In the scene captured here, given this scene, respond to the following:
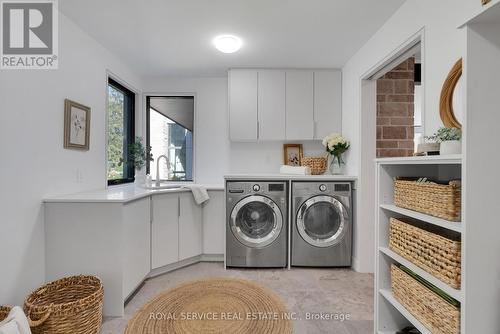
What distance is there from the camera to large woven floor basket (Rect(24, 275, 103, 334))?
57.2 inches

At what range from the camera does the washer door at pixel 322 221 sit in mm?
2740

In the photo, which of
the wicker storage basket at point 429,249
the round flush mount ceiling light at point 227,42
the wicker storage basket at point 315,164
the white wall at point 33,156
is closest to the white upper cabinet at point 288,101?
the wicker storage basket at point 315,164

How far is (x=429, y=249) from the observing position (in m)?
1.17

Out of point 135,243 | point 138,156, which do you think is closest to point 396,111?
point 135,243

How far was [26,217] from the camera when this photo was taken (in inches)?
67.4

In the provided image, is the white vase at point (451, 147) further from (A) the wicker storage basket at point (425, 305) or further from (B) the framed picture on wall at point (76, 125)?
(B) the framed picture on wall at point (76, 125)

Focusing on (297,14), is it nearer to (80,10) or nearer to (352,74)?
(352,74)

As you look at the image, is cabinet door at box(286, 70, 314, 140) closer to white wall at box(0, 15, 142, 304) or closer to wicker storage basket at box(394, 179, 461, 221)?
wicker storage basket at box(394, 179, 461, 221)

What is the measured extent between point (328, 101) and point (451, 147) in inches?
87.5

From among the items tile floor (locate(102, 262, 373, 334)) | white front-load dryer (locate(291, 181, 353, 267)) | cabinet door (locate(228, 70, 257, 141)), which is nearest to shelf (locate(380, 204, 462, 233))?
tile floor (locate(102, 262, 373, 334))

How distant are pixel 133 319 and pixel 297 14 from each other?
105 inches

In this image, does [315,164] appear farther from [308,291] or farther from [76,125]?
[76,125]

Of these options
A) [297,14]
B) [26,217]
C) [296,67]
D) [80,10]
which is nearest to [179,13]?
[80,10]

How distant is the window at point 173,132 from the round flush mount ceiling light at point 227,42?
1316mm
